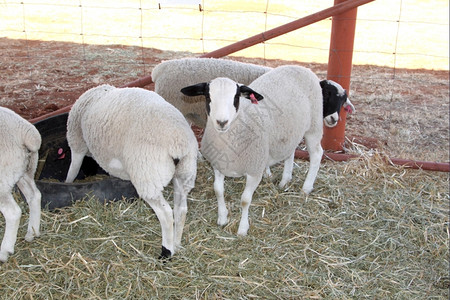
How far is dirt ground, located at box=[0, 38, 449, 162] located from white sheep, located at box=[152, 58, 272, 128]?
153 cm

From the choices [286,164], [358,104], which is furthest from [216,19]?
[286,164]

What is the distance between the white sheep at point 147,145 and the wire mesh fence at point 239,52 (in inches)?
44.3

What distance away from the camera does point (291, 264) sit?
3.02 meters

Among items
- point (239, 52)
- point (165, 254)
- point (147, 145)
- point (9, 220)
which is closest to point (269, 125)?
point (147, 145)

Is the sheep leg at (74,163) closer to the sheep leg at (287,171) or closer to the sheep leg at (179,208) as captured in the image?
the sheep leg at (179,208)

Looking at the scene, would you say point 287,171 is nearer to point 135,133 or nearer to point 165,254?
point 165,254

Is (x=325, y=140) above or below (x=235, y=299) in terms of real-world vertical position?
above

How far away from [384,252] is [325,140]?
1802mm

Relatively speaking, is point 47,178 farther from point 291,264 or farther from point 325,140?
point 325,140

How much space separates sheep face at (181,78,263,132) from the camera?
2.89 m

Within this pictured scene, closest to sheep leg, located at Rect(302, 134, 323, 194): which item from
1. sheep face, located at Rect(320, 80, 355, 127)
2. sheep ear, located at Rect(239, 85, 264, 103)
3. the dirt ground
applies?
sheep face, located at Rect(320, 80, 355, 127)

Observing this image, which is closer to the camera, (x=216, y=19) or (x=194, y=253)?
(x=194, y=253)

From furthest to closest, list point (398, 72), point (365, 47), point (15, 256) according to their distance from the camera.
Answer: point (365, 47) < point (398, 72) < point (15, 256)

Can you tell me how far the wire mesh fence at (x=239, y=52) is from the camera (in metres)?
5.78
